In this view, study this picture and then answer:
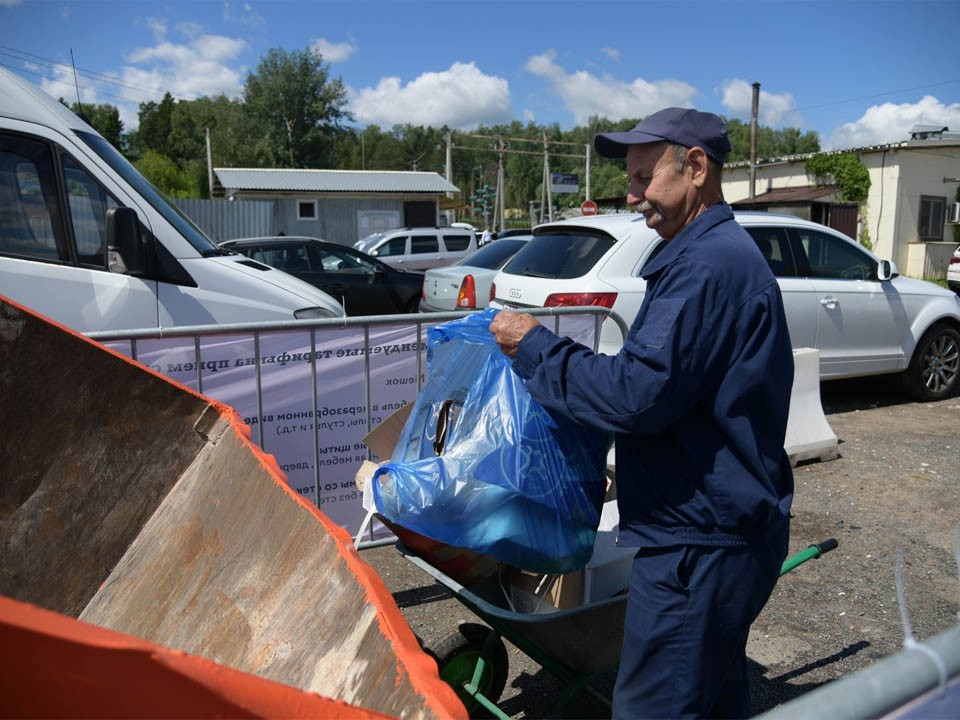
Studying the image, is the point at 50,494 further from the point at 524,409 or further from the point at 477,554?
the point at 524,409

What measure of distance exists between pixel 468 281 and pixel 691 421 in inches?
293

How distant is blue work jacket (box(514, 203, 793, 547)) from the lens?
6.06 feet

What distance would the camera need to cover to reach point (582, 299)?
247 inches

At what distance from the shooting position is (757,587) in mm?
1961

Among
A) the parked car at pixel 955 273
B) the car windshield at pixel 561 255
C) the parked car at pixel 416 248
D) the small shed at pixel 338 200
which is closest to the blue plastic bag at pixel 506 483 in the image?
the car windshield at pixel 561 255

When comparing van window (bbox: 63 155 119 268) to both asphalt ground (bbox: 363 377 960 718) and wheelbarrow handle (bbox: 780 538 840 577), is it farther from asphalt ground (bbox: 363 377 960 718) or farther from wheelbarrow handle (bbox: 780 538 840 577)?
wheelbarrow handle (bbox: 780 538 840 577)

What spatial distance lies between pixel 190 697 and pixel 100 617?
2.12 meters

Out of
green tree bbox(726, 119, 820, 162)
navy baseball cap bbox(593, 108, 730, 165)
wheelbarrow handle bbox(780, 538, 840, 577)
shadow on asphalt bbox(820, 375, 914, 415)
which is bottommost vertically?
shadow on asphalt bbox(820, 375, 914, 415)

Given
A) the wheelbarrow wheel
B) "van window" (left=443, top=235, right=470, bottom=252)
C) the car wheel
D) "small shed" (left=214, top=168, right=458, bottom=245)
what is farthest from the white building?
the wheelbarrow wheel

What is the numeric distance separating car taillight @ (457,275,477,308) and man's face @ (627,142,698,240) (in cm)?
707

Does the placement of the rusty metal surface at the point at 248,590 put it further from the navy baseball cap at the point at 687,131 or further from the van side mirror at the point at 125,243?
the van side mirror at the point at 125,243

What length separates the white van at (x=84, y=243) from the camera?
Result: 4.66 meters

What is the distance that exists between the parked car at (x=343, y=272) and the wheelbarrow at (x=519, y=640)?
31.9 ft

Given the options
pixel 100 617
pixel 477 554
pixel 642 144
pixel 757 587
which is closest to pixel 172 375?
pixel 100 617
